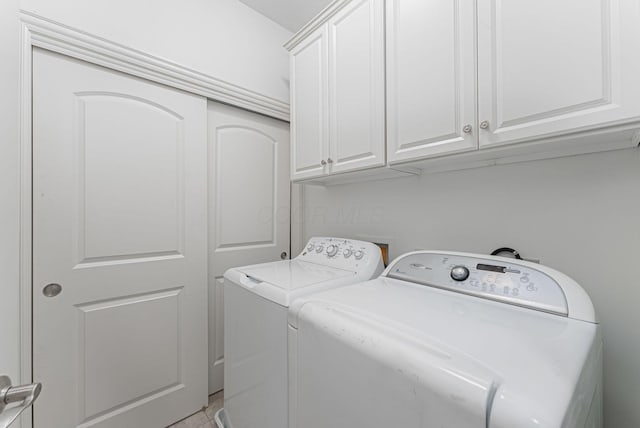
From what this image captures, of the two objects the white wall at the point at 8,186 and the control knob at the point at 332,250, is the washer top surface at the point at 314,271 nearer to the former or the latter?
the control knob at the point at 332,250

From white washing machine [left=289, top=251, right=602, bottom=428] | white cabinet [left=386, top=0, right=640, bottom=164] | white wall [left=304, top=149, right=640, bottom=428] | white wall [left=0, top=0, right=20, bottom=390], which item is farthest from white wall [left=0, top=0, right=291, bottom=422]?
white wall [left=304, top=149, right=640, bottom=428]

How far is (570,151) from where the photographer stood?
99cm

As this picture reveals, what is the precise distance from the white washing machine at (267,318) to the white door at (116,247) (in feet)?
1.42

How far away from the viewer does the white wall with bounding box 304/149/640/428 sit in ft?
2.99

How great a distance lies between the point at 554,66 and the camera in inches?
31.6

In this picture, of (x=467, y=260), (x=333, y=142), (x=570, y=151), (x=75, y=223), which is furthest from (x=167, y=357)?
(x=570, y=151)

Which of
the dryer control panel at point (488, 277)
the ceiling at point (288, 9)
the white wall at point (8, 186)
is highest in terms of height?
the ceiling at point (288, 9)

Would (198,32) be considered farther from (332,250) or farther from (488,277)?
(488,277)

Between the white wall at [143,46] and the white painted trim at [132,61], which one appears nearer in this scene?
the white wall at [143,46]

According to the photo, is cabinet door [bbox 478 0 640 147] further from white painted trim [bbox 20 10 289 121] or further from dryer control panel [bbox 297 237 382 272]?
white painted trim [bbox 20 10 289 121]

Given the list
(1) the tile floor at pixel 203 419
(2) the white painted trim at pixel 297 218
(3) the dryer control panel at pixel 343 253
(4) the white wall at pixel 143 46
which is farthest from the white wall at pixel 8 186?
(2) the white painted trim at pixel 297 218

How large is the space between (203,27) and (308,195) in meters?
1.34

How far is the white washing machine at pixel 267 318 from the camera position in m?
0.94

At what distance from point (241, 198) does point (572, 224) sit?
1.83m
